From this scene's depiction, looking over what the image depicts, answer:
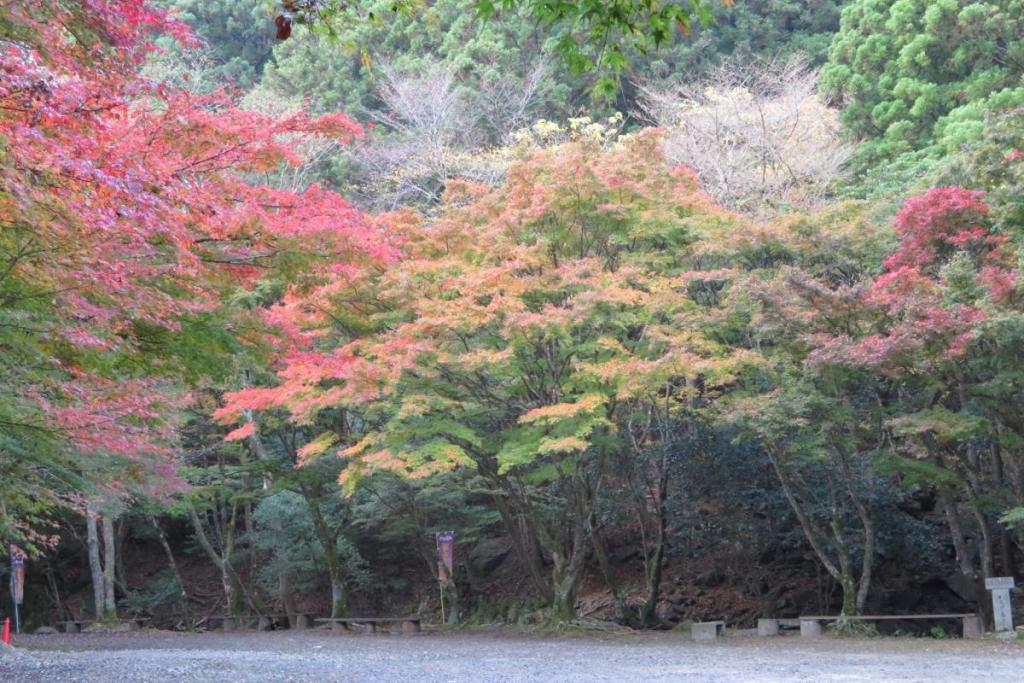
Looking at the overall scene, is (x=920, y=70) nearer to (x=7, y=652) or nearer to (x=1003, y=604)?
(x=1003, y=604)

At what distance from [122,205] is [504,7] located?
2660mm

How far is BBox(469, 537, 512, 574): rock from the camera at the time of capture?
68.6ft

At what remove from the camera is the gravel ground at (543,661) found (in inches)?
350

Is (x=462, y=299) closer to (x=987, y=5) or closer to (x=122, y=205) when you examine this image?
(x=122, y=205)

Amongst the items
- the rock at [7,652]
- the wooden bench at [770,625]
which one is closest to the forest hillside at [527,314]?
the wooden bench at [770,625]

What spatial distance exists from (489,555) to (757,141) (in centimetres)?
1032

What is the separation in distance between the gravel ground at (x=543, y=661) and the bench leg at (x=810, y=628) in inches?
17.4

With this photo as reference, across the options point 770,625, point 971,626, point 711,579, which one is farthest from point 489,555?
point 971,626

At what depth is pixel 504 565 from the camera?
20.8m

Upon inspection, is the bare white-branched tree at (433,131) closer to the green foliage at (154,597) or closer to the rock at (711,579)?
the green foliage at (154,597)

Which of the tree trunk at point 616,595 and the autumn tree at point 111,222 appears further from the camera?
the tree trunk at point 616,595

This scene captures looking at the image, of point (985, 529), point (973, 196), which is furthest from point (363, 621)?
point (973, 196)

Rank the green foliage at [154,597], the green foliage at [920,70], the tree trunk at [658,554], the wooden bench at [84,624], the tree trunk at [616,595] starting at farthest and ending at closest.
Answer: the green foliage at [154,597]
the wooden bench at [84,624]
the green foliage at [920,70]
the tree trunk at [616,595]
the tree trunk at [658,554]

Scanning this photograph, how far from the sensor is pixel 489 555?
21.0 metres
